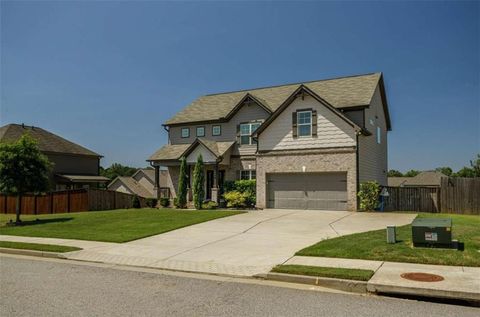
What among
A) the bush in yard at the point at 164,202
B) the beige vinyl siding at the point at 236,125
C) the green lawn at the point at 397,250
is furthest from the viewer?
the bush in yard at the point at 164,202

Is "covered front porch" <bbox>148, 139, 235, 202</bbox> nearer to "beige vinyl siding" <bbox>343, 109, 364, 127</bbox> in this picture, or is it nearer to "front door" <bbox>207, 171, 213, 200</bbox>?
"front door" <bbox>207, 171, 213, 200</bbox>

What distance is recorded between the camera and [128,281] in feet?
28.0

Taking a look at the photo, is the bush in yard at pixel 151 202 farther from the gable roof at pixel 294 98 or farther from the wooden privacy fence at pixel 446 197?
the wooden privacy fence at pixel 446 197

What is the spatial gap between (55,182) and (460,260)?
35.6 m

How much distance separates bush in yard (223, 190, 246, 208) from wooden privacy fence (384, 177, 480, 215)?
922 cm

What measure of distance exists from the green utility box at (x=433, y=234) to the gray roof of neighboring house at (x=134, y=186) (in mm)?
34915

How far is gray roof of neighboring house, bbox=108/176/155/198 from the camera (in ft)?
140

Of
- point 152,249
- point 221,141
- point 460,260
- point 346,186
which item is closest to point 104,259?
point 152,249

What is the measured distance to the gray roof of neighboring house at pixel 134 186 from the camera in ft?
140

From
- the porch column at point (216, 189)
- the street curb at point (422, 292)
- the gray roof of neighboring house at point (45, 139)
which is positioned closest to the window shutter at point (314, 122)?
the porch column at point (216, 189)

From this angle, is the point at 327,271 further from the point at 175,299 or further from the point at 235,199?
the point at 235,199

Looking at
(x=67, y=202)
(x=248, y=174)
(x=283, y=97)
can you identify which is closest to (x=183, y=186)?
(x=248, y=174)

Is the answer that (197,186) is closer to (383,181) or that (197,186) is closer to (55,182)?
(383,181)

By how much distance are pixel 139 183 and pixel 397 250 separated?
128 feet
